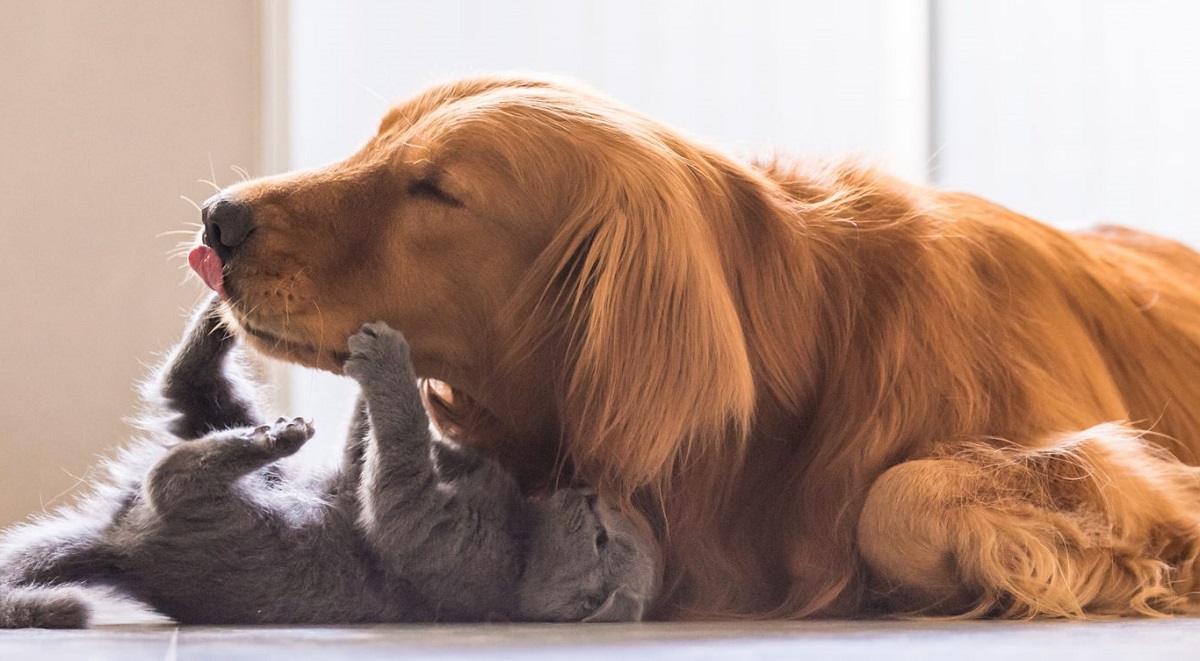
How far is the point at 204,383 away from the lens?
1478 millimetres

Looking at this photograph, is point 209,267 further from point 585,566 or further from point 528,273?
point 585,566

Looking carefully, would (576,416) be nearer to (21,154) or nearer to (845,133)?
(21,154)

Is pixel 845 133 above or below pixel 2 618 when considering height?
above

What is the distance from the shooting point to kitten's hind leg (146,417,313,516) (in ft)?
3.96

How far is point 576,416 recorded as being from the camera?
1373 mm

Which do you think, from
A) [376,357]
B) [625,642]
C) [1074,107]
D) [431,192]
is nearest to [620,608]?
[625,642]

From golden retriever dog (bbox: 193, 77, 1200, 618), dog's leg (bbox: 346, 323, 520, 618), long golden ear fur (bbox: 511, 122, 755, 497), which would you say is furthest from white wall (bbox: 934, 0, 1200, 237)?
dog's leg (bbox: 346, 323, 520, 618)

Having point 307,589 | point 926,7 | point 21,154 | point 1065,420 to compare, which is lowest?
point 307,589

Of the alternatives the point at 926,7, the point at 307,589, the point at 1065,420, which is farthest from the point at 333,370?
the point at 926,7

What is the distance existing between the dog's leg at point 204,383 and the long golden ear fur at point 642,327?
1.23 ft

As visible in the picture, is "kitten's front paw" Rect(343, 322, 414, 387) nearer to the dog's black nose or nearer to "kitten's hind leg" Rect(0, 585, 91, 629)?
the dog's black nose

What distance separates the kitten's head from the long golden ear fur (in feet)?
0.20

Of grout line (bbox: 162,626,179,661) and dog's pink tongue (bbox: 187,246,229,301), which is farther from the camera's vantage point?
dog's pink tongue (bbox: 187,246,229,301)

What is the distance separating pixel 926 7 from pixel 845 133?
486 millimetres
